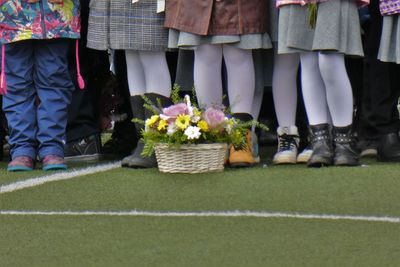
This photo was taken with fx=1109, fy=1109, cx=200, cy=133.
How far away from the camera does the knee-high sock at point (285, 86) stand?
6117 mm

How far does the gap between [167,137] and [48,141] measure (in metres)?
0.82

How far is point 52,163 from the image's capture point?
242 inches

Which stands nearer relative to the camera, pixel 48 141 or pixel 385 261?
pixel 385 261

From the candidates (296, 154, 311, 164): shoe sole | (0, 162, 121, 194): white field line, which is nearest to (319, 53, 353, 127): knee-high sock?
(296, 154, 311, 164): shoe sole

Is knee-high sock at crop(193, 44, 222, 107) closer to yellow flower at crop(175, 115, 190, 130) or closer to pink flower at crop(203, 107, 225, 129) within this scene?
pink flower at crop(203, 107, 225, 129)

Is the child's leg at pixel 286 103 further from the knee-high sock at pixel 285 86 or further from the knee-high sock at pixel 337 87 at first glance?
the knee-high sock at pixel 337 87

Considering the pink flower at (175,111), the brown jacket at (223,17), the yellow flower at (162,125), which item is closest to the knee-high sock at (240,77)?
the brown jacket at (223,17)

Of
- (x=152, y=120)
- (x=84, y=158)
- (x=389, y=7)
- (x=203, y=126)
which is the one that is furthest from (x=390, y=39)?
(x=84, y=158)

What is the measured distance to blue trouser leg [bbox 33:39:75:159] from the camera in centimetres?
618

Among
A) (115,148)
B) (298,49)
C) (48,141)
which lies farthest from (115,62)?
(298,49)

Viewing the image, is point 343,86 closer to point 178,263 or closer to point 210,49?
point 210,49

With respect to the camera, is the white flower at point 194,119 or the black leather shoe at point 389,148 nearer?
the white flower at point 194,119

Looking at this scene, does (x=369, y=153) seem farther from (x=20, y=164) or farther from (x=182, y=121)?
(x=20, y=164)

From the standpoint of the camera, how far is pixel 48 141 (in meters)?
6.20
